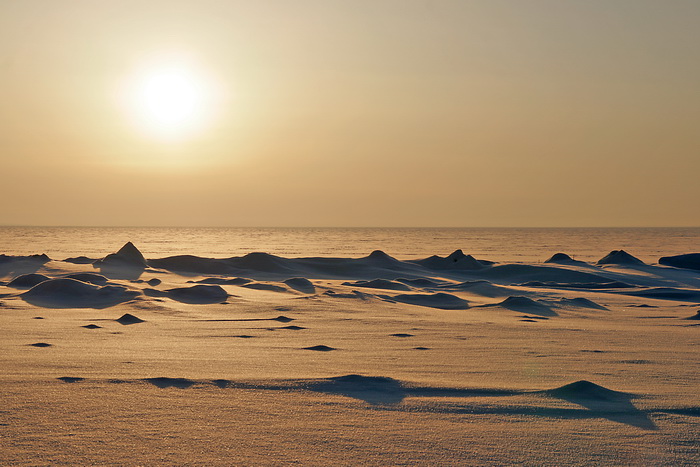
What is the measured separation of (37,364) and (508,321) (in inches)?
279

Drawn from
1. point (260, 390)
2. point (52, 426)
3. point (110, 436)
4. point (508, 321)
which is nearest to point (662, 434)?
point (260, 390)

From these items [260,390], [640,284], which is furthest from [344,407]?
[640,284]

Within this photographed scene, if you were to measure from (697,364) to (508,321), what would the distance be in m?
3.96

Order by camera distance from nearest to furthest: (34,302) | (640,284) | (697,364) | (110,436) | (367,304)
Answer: (110,436)
(697,364)
(34,302)
(367,304)
(640,284)

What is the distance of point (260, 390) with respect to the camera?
525 cm

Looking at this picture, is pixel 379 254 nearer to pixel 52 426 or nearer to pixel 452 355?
pixel 452 355

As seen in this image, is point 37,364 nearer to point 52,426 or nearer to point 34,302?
point 52,426

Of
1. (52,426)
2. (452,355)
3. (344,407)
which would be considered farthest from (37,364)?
(452,355)

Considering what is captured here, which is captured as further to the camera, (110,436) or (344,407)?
(344,407)

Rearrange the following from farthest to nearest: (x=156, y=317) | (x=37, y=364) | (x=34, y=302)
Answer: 1. (x=34, y=302)
2. (x=156, y=317)
3. (x=37, y=364)

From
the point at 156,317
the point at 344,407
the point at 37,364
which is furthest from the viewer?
the point at 156,317

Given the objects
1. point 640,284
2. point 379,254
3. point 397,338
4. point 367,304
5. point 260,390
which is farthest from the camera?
point 379,254

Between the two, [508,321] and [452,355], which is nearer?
[452,355]

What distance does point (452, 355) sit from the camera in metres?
7.17
